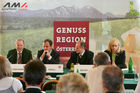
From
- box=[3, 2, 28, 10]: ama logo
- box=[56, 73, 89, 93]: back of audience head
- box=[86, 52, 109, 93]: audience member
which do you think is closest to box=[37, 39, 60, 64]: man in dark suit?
box=[3, 2, 28, 10]: ama logo

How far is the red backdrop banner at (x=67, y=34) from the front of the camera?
6934mm

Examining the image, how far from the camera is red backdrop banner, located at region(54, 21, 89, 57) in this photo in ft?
22.7

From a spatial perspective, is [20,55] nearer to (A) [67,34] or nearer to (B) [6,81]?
(A) [67,34]

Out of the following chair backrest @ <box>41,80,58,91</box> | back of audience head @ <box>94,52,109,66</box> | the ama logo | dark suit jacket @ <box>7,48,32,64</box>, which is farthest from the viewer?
the ama logo

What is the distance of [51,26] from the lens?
274 inches

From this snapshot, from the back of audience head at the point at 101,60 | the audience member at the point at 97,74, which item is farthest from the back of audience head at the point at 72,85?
the back of audience head at the point at 101,60

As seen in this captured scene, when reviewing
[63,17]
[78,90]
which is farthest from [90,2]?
[78,90]

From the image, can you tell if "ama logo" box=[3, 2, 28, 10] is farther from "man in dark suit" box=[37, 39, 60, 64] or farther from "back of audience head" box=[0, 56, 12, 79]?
"back of audience head" box=[0, 56, 12, 79]

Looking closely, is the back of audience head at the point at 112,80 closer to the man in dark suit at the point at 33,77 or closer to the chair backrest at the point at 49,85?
the man in dark suit at the point at 33,77

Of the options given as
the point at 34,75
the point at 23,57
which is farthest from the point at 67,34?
the point at 34,75

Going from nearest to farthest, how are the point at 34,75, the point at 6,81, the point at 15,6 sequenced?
1. the point at 34,75
2. the point at 6,81
3. the point at 15,6

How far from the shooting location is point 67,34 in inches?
274

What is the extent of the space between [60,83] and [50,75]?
3.48 meters

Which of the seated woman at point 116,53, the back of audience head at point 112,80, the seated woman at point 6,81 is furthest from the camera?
the seated woman at point 116,53
